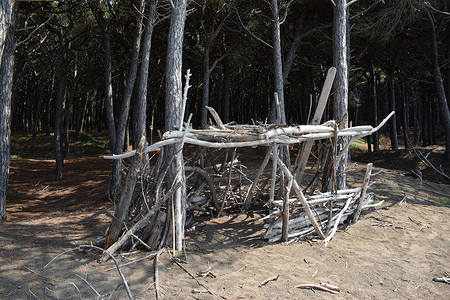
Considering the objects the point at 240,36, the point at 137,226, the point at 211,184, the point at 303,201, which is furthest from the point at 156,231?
the point at 240,36

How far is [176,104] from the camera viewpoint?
19.2ft

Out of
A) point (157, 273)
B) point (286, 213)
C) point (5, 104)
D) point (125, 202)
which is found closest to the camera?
point (157, 273)

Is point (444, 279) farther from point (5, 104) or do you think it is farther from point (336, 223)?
point (5, 104)

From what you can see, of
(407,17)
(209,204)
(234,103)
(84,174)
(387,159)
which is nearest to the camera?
(209,204)

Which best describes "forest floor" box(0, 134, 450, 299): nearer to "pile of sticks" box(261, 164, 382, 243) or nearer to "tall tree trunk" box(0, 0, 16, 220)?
"pile of sticks" box(261, 164, 382, 243)

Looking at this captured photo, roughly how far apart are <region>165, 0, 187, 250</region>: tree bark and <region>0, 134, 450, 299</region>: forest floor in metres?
0.52

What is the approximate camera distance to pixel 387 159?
46.5ft

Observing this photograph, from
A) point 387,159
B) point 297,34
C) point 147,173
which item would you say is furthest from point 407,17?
point 147,173

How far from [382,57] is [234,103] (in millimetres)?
14843

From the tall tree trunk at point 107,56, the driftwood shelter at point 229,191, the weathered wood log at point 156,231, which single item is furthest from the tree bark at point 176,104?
the tall tree trunk at point 107,56

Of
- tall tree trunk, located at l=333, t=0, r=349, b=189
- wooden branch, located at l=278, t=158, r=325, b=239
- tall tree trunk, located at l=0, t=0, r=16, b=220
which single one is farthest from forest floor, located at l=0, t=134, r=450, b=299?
tall tree trunk, located at l=333, t=0, r=349, b=189

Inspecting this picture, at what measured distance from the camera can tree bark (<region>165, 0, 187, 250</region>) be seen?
208 inches

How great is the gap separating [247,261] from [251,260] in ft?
0.22

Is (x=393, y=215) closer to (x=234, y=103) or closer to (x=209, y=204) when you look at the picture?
(x=209, y=204)
